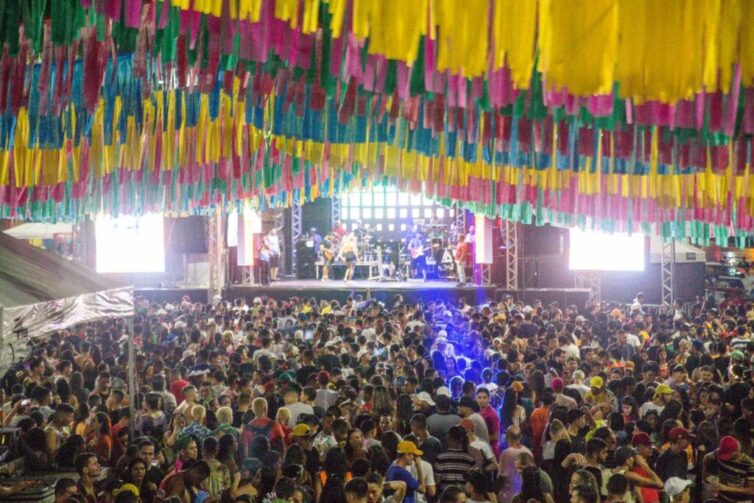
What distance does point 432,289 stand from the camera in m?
20.8

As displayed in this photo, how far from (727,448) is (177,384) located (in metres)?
5.35

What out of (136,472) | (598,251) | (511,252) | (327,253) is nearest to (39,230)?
(327,253)

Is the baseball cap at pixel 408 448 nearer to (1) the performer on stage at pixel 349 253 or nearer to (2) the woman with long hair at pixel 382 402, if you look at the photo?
(2) the woman with long hair at pixel 382 402

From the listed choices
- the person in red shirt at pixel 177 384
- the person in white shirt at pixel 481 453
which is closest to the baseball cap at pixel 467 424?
the person in white shirt at pixel 481 453

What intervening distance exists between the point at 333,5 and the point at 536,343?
7.52m

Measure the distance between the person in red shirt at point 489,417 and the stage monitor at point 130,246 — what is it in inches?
446

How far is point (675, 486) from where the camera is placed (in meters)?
5.59

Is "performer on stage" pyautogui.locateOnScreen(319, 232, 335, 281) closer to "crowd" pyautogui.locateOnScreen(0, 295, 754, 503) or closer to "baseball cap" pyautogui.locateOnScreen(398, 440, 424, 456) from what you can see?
"crowd" pyautogui.locateOnScreen(0, 295, 754, 503)

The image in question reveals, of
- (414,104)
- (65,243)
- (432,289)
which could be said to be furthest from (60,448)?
(65,243)

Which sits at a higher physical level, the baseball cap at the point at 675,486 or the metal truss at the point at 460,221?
A: the metal truss at the point at 460,221

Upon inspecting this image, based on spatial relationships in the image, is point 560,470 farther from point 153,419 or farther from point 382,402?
point 153,419

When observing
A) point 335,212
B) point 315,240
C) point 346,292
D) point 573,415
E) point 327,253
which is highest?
point 335,212

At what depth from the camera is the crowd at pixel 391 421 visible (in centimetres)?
566

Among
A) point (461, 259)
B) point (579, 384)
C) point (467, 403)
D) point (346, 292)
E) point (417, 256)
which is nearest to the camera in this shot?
point (467, 403)
